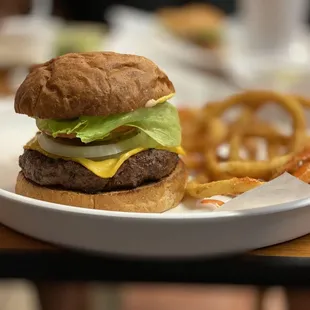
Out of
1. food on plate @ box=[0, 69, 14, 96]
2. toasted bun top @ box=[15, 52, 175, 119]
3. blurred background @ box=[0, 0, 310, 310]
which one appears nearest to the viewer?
toasted bun top @ box=[15, 52, 175, 119]

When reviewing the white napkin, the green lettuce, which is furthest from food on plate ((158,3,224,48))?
the white napkin

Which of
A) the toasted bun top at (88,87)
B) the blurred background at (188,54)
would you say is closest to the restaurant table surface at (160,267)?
the toasted bun top at (88,87)

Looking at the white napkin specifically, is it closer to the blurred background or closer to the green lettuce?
the green lettuce

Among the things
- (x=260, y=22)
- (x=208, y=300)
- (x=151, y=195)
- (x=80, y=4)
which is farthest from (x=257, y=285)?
(x=80, y=4)

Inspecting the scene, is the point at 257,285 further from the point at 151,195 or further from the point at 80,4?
the point at 80,4

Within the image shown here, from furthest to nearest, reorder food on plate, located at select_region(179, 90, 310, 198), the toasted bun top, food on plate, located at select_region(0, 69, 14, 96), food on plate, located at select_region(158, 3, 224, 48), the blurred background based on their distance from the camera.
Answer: food on plate, located at select_region(158, 3, 224, 48) → the blurred background → food on plate, located at select_region(0, 69, 14, 96) → food on plate, located at select_region(179, 90, 310, 198) → the toasted bun top
